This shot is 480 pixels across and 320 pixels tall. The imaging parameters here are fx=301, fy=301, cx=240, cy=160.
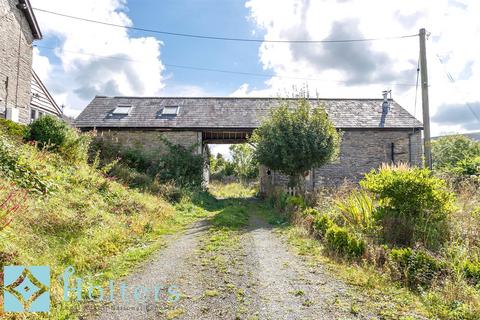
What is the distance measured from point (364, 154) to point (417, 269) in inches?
533

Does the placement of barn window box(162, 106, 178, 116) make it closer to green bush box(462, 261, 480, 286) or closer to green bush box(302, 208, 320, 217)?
green bush box(302, 208, 320, 217)

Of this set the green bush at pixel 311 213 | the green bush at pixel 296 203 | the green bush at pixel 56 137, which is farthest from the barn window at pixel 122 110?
the green bush at pixel 311 213

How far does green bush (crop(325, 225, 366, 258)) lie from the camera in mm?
5438

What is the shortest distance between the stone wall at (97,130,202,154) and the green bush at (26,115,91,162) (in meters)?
5.88

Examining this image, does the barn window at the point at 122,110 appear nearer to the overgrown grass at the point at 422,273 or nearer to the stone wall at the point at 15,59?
the stone wall at the point at 15,59

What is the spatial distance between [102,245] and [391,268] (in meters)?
5.02

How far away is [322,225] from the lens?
6746mm

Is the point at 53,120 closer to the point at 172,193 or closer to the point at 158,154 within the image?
the point at 172,193

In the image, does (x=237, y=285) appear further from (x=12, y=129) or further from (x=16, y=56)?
(x=16, y=56)

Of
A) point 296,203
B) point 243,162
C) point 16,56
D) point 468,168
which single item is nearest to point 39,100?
point 16,56

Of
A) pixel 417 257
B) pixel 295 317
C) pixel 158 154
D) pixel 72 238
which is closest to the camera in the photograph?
pixel 295 317

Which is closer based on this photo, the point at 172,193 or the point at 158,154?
the point at 172,193

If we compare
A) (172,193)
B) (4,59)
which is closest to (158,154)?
(172,193)

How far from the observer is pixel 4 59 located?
13430 mm
